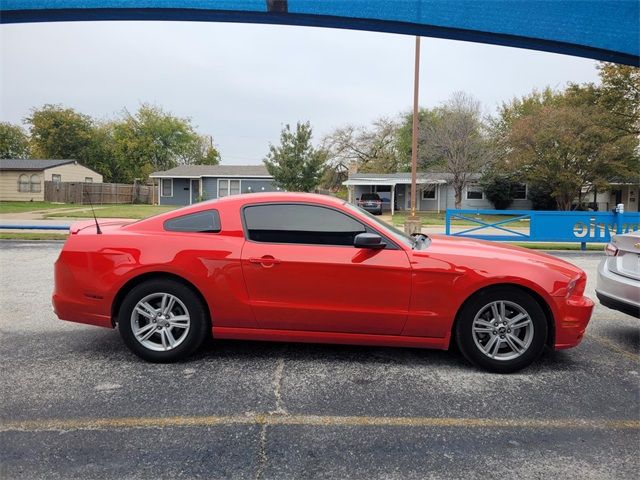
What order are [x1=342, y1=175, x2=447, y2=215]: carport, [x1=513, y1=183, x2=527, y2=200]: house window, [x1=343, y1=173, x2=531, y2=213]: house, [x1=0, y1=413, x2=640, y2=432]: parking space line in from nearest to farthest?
[x1=0, y1=413, x2=640, y2=432]: parking space line
[x1=342, y1=175, x2=447, y2=215]: carport
[x1=343, y1=173, x2=531, y2=213]: house
[x1=513, y1=183, x2=527, y2=200]: house window

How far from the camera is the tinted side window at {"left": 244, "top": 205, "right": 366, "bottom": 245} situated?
12.6ft

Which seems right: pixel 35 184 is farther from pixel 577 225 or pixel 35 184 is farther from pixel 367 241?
pixel 367 241

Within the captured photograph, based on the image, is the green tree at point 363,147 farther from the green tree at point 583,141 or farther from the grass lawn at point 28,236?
the grass lawn at point 28,236

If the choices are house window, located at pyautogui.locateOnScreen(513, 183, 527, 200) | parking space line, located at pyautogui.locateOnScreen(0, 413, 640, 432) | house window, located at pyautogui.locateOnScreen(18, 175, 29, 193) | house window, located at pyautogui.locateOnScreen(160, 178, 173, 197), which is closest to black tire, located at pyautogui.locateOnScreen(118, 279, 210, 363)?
parking space line, located at pyautogui.locateOnScreen(0, 413, 640, 432)

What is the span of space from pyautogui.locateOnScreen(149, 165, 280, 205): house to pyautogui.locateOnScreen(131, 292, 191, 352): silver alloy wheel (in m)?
30.6

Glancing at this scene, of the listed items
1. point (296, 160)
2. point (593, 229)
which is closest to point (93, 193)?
point (296, 160)

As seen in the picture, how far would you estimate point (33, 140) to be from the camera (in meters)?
51.8

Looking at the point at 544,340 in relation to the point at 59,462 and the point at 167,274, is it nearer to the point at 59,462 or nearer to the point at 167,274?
the point at 167,274

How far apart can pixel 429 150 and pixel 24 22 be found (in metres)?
28.1

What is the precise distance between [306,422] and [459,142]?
94.3ft

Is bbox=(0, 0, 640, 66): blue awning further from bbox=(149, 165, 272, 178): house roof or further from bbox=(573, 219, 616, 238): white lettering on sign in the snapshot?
bbox=(149, 165, 272, 178): house roof

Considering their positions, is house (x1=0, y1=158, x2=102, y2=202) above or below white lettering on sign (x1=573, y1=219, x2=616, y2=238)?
above

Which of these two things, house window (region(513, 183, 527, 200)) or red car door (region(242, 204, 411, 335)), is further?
house window (region(513, 183, 527, 200))

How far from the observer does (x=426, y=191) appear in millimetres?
35281
